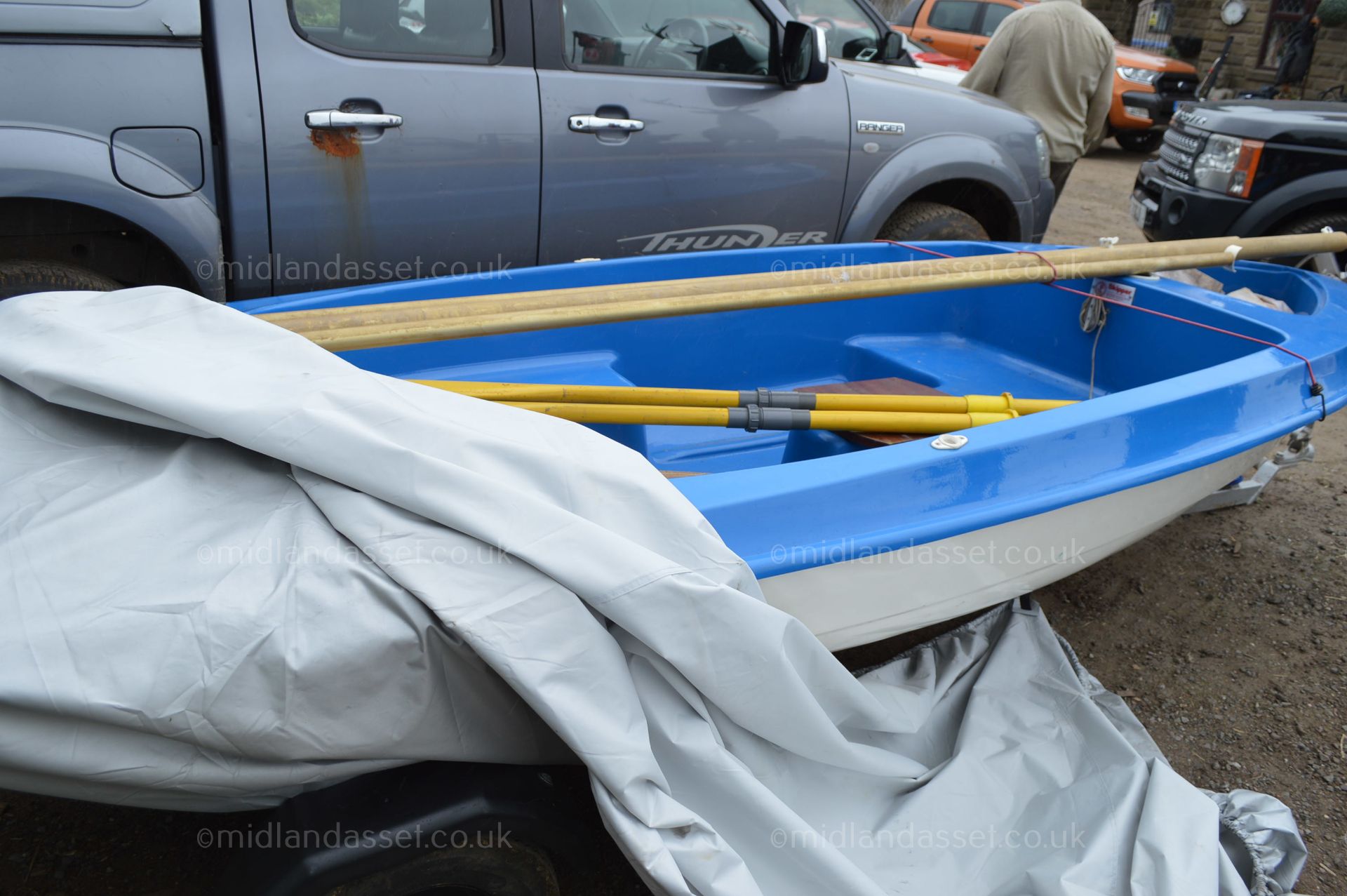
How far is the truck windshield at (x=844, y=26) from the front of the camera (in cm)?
490

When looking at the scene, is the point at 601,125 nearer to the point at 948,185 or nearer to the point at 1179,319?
the point at 948,185

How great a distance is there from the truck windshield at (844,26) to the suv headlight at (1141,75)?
18.3 feet

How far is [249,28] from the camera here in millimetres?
2936

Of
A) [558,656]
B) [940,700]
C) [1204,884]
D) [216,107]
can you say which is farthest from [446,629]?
[216,107]

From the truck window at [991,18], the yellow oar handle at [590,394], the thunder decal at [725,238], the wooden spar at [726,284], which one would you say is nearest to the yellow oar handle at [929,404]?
the yellow oar handle at [590,394]

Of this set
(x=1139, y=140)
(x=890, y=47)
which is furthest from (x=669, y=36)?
(x=1139, y=140)

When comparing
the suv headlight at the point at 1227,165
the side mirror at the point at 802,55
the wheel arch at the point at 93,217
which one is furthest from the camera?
the suv headlight at the point at 1227,165

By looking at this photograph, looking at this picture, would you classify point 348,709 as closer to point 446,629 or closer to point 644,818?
point 446,629

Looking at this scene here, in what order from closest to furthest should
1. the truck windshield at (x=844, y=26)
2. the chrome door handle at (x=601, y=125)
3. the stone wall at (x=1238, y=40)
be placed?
the chrome door handle at (x=601, y=125), the truck windshield at (x=844, y=26), the stone wall at (x=1238, y=40)

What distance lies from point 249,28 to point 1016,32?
381 centimetres

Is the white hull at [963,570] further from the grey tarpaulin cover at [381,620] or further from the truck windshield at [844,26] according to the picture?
the truck windshield at [844,26]

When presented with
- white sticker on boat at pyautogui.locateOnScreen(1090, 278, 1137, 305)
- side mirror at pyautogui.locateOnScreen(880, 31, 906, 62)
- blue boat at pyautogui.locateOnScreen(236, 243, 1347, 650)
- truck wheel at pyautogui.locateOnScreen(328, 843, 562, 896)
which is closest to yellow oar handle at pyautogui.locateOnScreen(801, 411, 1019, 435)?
blue boat at pyautogui.locateOnScreen(236, 243, 1347, 650)

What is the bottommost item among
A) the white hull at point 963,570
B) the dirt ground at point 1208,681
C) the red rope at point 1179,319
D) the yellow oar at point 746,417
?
the dirt ground at point 1208,681

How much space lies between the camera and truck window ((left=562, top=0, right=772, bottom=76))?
136 inches
